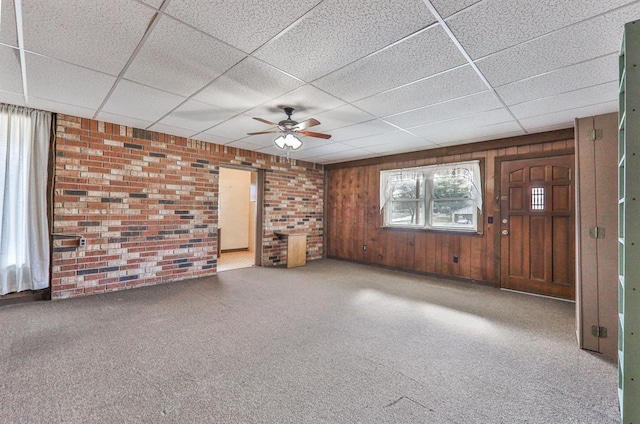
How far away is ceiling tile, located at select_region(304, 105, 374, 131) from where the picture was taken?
337cm

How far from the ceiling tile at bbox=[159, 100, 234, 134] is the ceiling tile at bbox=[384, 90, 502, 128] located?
2171mm

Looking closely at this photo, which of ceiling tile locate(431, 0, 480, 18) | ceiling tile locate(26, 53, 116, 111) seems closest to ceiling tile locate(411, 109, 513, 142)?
ceiling tile locate(431, 0, 480, 18)

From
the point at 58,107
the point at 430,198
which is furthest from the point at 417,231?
the point at 58,107

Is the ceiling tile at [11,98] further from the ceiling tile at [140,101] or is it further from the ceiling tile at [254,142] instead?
the ceiling tile at [254,142]

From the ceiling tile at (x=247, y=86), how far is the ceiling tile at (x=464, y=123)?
2.21m

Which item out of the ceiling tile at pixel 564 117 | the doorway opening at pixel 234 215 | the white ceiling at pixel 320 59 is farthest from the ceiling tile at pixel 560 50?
the doorway opening at pixel 234 215

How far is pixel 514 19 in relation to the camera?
69.1 inches

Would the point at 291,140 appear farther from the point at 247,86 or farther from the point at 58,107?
the point at 58,107

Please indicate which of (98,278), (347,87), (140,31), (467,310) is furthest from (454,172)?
(98,278)

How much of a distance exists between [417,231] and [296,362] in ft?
13.1

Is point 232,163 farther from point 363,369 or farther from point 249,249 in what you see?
point 363,369

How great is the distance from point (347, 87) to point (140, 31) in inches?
67.3

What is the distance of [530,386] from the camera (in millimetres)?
1992

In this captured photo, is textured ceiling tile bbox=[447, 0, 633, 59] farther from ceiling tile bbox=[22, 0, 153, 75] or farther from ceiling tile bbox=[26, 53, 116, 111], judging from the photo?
ceiling tile bbox=[26, 53, 116, 111]
